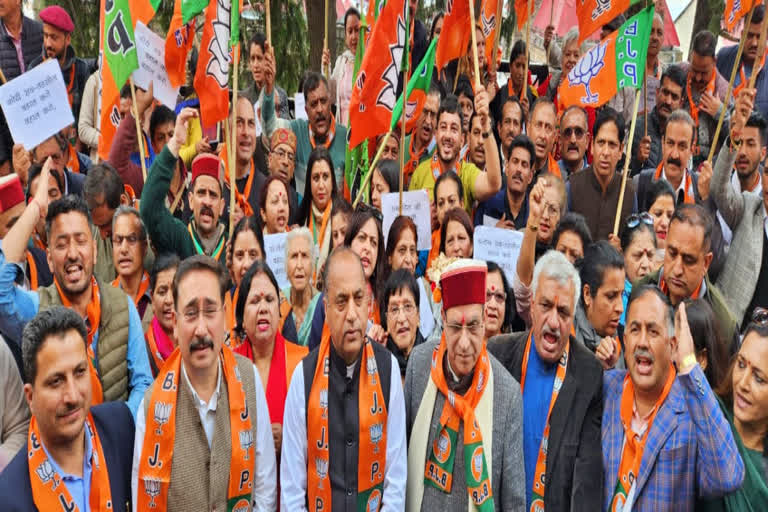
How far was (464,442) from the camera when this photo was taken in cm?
365

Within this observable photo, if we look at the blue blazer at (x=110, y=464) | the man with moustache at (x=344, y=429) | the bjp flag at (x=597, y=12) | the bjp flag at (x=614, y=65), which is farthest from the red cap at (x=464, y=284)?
the bjp flag at (x=597, y=12)

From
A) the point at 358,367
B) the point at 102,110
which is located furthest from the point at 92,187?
the point at 358,367

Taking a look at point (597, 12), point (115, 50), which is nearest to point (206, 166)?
point (115, 50)

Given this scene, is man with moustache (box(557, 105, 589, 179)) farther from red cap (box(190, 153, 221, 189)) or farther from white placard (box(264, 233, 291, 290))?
red cap (box(190, 153, 221, 189))

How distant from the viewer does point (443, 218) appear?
19.3ft

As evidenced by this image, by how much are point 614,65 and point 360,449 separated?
4100 mm

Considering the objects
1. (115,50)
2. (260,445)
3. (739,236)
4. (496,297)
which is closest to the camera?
(260,445)

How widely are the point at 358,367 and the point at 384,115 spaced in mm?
2910

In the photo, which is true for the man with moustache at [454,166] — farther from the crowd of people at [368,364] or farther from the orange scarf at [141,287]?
the orange scarf at [141,287]

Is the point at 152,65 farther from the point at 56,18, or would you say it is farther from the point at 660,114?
the point at 660,114

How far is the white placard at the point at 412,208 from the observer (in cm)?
604

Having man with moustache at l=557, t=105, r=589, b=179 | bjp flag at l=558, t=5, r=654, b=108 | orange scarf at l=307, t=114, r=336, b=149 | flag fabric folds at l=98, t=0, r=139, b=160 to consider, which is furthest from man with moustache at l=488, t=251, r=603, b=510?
orange scarf at l=307, t=114, r=336, b=149

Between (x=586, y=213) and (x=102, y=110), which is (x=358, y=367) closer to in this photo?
(x=586, y=213)

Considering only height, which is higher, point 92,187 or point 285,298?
point 92,187
